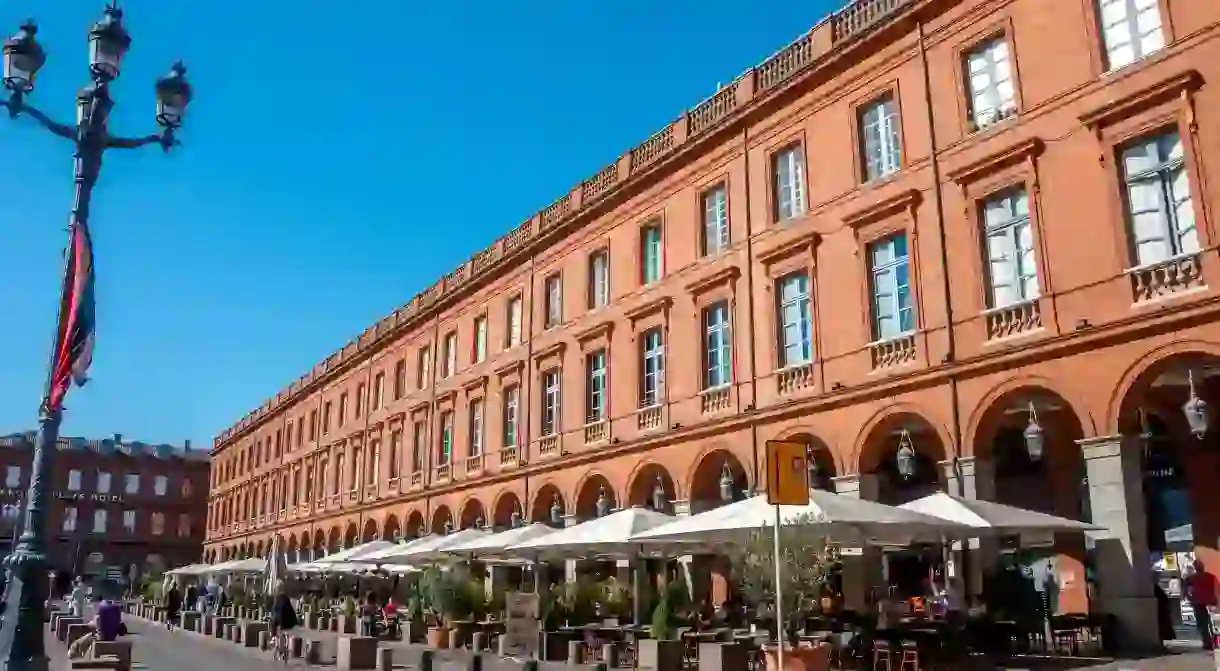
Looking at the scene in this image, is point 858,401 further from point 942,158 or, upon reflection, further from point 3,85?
point 3,85

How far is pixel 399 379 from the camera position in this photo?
4116cm

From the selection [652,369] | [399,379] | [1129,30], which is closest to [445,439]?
[399,379]

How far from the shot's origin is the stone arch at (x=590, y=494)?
85.3 ft

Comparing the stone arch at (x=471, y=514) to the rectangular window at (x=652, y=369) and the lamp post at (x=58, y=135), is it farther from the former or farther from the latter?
the lamp post at (x=58, y=135)

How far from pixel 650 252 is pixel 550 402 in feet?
20.0

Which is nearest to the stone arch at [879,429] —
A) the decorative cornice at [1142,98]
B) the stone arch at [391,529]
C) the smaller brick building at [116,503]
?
the decorative cornice at [1142,98]

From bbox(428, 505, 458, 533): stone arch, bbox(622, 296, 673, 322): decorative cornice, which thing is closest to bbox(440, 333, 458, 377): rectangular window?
bbox(428, 505, 458, 533): stone arch

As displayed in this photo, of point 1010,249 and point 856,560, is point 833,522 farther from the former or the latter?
point 1010,249

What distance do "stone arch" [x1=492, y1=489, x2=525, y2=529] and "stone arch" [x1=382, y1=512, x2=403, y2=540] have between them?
863 cm

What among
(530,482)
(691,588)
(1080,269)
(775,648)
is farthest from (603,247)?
(775,648)

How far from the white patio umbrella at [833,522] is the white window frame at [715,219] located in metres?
9.40

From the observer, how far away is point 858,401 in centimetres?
1823

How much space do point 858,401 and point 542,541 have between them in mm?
6583

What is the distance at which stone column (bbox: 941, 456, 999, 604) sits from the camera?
→ 1603cm
